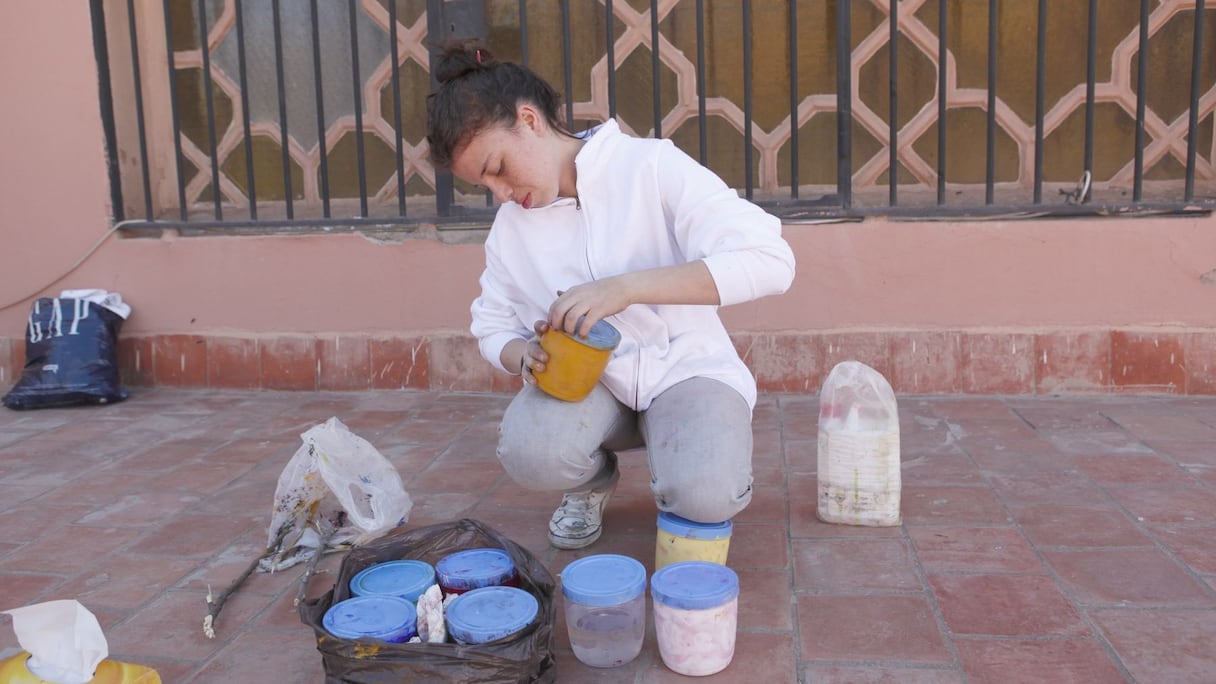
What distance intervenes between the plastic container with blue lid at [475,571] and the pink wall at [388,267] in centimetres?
199

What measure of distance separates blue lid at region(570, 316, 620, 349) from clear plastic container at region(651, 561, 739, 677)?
0.46 m

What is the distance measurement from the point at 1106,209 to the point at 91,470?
344 centimetres

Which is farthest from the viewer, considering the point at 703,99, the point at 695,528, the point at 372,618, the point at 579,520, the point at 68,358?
the point at 68,358

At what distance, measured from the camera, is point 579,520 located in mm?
2428

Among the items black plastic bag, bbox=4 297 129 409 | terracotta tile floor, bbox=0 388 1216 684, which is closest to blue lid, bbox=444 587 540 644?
terracotta tile floor, bbox=0 388 1216 684

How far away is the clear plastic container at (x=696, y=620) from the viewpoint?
1765 mm

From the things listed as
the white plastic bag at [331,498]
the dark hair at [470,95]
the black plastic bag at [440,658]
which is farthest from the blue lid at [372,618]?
the dark hair at [470,95]

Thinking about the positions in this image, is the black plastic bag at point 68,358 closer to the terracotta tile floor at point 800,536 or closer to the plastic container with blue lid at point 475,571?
the terracotta tile floor at point 800,536

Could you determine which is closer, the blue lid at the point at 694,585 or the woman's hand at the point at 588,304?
the blue lid at the point at 694,585

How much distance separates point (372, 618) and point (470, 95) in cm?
102

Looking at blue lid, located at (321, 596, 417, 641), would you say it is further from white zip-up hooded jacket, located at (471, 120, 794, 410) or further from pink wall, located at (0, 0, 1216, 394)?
pink wall, located at (0, 0, 1216, 394)

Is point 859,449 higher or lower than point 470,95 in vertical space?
lower

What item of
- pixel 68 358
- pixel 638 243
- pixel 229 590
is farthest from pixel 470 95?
A: pixel 68 358

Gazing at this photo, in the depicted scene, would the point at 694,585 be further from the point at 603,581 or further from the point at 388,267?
the point at 388,267
